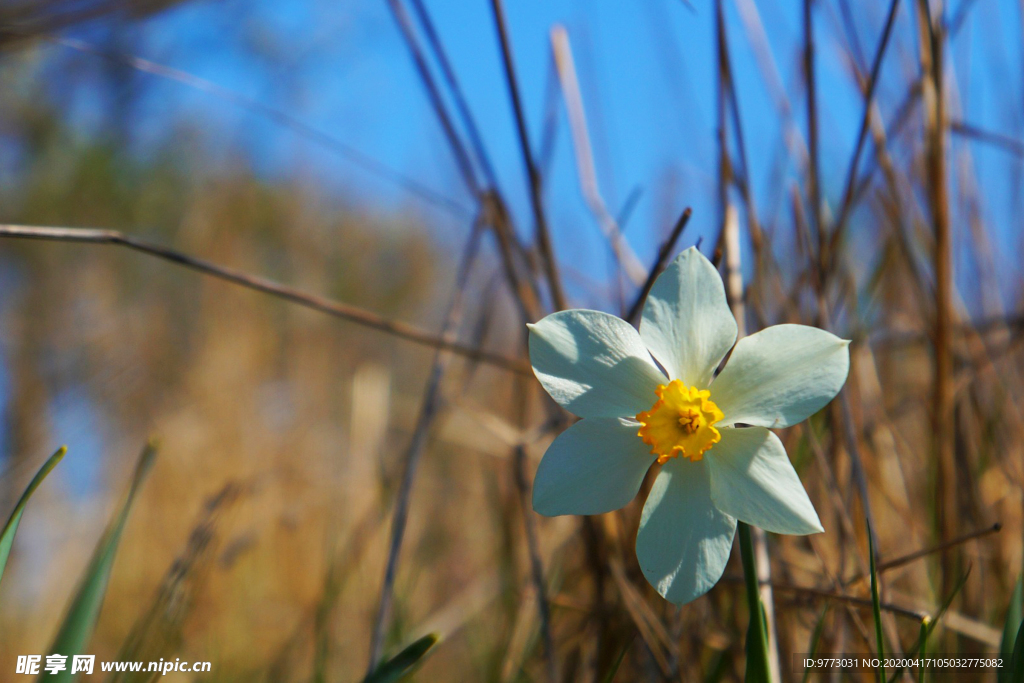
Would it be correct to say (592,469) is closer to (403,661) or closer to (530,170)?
(403,661)

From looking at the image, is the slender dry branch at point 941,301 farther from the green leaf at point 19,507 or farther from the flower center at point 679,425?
the green leaf at point 19,507

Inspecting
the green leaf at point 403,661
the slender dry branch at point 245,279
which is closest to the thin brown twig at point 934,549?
the green leaf at point 403,661

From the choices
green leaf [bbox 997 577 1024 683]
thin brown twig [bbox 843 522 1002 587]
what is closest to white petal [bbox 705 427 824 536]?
thin brown twig [bbox 843 522 1002 587]

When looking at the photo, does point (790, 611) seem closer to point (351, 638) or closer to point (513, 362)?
Answer: point (513, 362)

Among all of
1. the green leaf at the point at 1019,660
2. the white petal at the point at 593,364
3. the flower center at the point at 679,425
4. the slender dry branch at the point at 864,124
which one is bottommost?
the green leaf at the point at 1019,660

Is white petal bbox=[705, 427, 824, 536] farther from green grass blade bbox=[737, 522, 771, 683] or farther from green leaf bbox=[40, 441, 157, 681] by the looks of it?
green leaf bbox=[40, 441, 157, 681]

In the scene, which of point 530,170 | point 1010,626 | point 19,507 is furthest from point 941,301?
point 19,507
